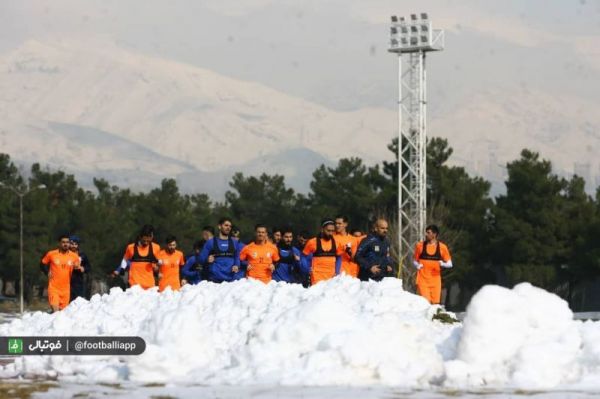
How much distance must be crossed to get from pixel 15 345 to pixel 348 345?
16.1 ft

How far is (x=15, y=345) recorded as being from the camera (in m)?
17.5

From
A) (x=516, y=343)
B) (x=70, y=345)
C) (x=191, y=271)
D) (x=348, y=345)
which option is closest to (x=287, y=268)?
(x=191, y=271)

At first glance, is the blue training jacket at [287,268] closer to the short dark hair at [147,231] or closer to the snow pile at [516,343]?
the short dark hair at [147,231]

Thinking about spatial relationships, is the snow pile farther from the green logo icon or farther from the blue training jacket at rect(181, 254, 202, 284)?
the blue training jacket at rect(181, 254, 202, 284)

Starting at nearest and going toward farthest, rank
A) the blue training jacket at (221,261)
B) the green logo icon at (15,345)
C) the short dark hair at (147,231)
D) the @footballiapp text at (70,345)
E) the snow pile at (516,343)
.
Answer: the snow pile at (516,343) → the @footballiapp text at (70,345) → the green logo icon at (15,345) → the blue training jacket at (221,261) → the short dark hair at (147,231)

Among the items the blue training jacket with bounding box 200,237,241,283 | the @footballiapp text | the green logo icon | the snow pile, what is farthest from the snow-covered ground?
the blue training jacket with bounding box 200,237,241,283

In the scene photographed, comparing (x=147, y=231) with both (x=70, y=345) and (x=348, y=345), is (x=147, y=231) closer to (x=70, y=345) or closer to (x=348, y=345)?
(x=70, y=345)

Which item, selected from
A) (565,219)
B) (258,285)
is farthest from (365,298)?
(565,219)

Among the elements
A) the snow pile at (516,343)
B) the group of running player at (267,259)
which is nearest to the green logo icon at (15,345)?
the group of running player at (267,259)

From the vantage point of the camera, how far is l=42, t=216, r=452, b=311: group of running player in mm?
21391

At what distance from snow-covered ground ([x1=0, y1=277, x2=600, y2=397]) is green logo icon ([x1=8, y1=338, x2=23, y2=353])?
719 mm

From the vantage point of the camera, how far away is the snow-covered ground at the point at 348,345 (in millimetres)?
14453

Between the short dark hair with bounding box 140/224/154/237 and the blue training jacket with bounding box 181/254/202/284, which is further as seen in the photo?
the blue training jacket with bounding box 181/254/202/284

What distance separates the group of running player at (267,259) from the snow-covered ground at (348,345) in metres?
3.92
